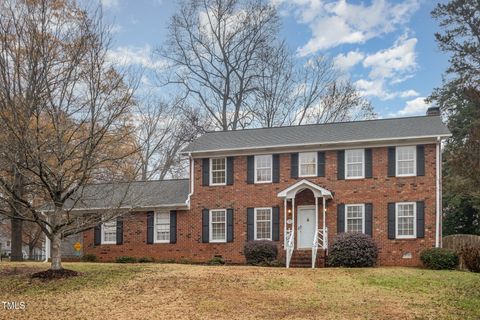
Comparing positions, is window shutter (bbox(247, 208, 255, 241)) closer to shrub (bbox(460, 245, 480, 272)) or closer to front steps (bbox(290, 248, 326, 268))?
front steps (bbox(290, 248, 326, 268))

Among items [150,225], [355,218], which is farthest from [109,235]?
[355,218]

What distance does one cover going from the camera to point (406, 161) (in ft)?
70.6

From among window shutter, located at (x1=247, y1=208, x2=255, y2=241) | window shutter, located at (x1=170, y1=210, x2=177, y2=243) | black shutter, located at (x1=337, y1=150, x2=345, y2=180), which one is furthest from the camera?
window shutter, located at (x1=170, y1=210, x2=177, y2=243)

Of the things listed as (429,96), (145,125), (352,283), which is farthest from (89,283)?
(429,96)

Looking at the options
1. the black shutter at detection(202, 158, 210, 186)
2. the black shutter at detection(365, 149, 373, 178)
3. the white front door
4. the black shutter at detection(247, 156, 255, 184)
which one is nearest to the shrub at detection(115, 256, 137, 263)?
the black shutter at detection(202, 158, 210, 186)

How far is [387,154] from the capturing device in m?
21.7

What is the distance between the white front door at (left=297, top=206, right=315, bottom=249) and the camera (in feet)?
73.7

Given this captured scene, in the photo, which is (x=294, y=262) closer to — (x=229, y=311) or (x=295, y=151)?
(x=295, y=151)

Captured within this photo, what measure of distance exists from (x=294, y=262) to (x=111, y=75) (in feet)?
33.3

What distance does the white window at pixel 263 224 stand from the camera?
22891 millimetres

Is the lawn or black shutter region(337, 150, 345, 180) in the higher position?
black shutter region(337, 150, 345, 180)

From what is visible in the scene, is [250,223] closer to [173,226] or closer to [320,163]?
[173,226]

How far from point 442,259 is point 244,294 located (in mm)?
9471

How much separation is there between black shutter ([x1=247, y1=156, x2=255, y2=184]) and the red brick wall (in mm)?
159
